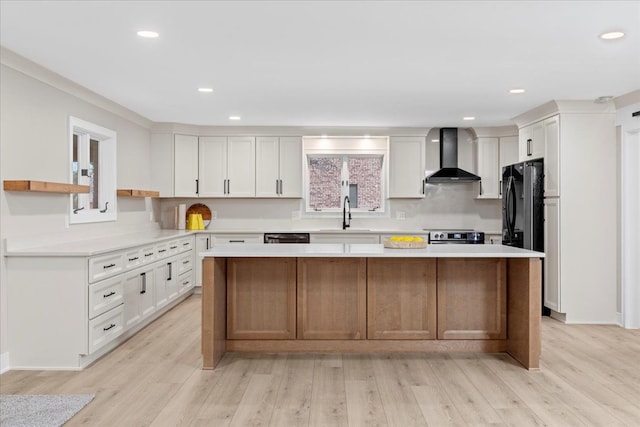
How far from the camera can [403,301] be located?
13.2 feet

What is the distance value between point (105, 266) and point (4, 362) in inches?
37.2

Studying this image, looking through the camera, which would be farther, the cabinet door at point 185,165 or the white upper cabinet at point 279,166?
the white upper cabinet at point 279,166

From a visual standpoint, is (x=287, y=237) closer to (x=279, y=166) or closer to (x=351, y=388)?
(x=279, y=166)

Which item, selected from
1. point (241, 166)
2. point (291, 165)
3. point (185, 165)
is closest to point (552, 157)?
point (291, 165)

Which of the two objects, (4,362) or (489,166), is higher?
(489,166)

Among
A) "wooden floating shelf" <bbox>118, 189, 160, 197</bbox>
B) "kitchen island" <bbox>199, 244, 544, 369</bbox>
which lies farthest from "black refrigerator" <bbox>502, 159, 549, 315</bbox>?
"wooden floating shelf" <bbox>118, 189, 160, 197</bbox>

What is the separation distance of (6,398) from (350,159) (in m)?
5.10

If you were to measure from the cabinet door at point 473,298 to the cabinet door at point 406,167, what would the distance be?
9.44ft

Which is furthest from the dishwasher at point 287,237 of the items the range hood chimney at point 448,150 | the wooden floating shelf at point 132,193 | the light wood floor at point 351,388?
the light wood floor at point 351,388

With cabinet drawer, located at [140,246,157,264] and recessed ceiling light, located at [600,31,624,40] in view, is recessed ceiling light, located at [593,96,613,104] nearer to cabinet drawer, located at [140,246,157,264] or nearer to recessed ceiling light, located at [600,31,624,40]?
recessed ceiling light, located at [600,31,624,40]

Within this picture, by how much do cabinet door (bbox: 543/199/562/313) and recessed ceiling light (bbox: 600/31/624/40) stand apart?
2.32m

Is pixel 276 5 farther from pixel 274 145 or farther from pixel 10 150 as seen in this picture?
pixel 274 145

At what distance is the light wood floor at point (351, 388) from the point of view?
2.84 m

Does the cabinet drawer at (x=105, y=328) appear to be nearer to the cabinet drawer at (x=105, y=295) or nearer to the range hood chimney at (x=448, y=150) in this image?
the cabinet drawer at (x=105, y=295)
